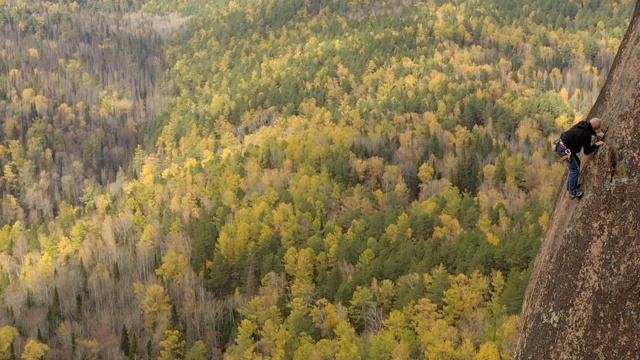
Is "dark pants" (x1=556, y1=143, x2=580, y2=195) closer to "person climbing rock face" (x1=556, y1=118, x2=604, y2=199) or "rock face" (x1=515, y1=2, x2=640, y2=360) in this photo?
"person climbing rock face" (x1=556, y1=118, x2=604, y2=199)

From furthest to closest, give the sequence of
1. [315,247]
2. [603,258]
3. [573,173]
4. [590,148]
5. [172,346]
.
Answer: [315,247]
[172,346]
[573,173]
[590,148]
[603,258]

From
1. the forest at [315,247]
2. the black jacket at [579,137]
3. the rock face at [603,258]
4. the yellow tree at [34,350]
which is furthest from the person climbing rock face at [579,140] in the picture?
the yellow tree at [34,350]

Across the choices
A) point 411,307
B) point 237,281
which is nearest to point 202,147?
point 237,281

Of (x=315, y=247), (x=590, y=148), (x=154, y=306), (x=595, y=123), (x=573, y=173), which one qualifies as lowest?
(x=154, y=306)

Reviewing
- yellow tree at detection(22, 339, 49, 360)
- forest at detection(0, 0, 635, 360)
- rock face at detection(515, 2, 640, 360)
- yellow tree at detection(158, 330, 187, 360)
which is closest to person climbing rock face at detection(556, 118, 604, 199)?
rock face at detection(515, 2, 640, 360)

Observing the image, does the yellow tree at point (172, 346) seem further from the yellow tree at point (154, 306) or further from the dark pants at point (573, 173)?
the dark pants at point (573, 173)

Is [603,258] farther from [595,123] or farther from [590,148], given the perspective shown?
[595,123]

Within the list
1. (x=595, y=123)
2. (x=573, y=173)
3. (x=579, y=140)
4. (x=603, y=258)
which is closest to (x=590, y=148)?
(x=579, y=140)
